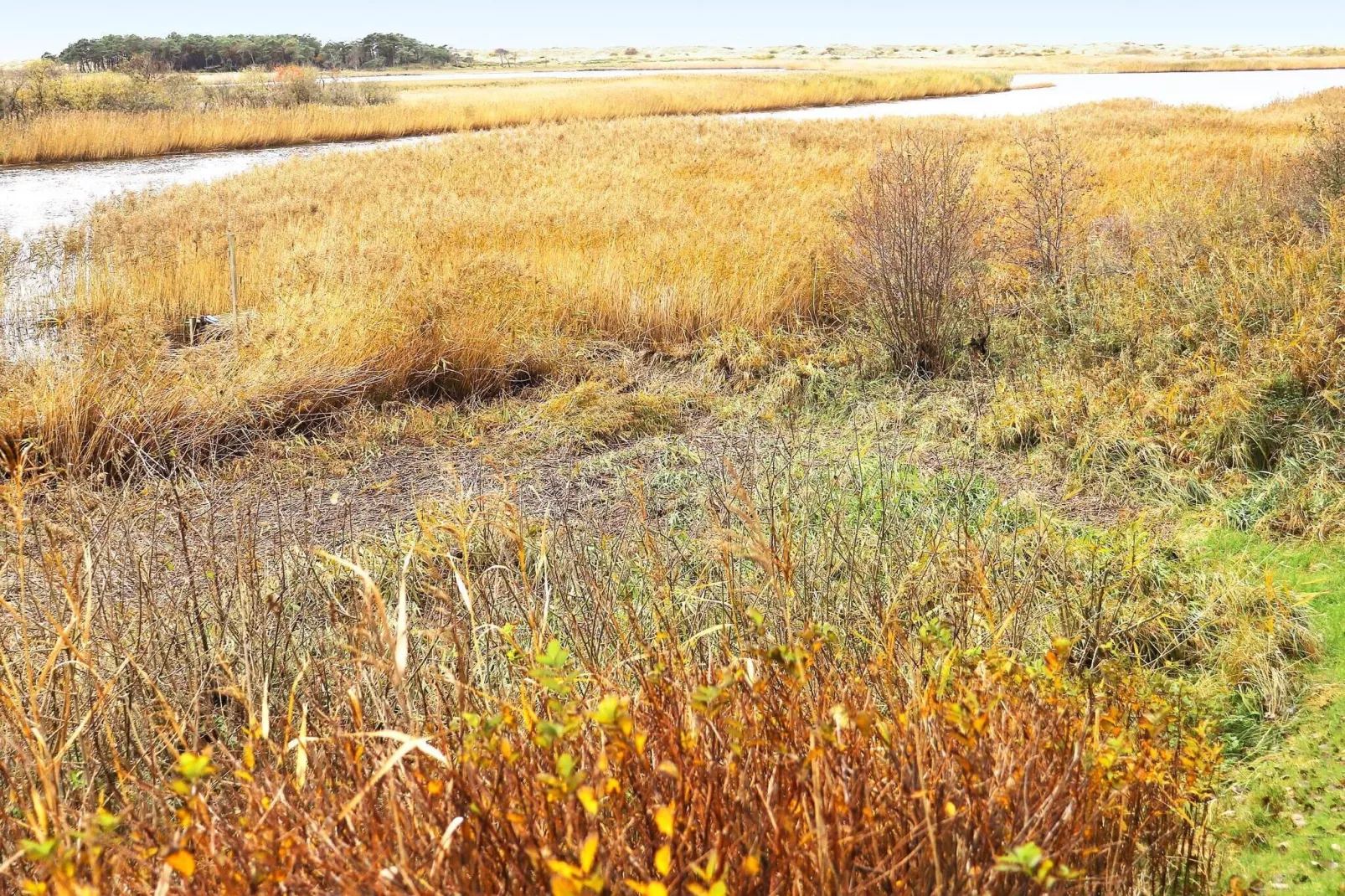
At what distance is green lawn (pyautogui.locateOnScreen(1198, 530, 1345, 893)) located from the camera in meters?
2.27

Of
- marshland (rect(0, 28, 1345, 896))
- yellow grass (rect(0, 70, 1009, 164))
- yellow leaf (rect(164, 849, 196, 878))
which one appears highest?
yellow grass (rect(0, 70, 1009, 164))

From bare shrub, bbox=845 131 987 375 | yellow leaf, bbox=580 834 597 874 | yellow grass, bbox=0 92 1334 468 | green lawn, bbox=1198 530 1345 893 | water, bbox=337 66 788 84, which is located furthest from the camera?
water, bbox=337 66 788 84

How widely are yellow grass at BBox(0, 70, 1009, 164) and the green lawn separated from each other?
A: 21002 mm

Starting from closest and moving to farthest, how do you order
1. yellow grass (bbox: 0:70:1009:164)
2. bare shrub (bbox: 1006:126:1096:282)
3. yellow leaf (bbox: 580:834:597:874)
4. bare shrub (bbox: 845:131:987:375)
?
1. yellow leaf (bbox: 580:834:597:874)
2. bare shrub (bbox: 845:131:987:375)
3. bare shrub (bbox: 1006:126:1096:282)
4. yellow grass (bbox: 0:70:1009:164)

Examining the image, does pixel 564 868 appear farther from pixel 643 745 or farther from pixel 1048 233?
pixel 1048 233

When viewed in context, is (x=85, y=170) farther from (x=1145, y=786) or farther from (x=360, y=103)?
(x=1145, y=786)

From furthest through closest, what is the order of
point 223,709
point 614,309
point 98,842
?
point 614,309 < point 223,709 < point 98,842

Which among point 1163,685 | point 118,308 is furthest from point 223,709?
point 118,308

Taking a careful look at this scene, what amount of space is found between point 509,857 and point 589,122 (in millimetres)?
24532

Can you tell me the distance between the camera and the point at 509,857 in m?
1.31

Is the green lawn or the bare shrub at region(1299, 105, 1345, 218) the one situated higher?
the bare shrub at region(1299, 105, 1345, 218)

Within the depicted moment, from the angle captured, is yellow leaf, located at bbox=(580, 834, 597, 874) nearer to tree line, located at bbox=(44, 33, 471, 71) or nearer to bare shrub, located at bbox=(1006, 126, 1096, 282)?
bare shrub, located at bbox=(1006, 126, 1096, 282)

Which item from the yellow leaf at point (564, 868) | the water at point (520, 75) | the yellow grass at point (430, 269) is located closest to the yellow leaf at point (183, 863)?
the yellow leaf at point (564, 868)

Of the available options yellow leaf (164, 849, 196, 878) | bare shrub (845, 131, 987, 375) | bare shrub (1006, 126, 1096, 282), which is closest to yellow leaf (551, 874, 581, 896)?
yellow leaf (164, 849, 196, 878)
